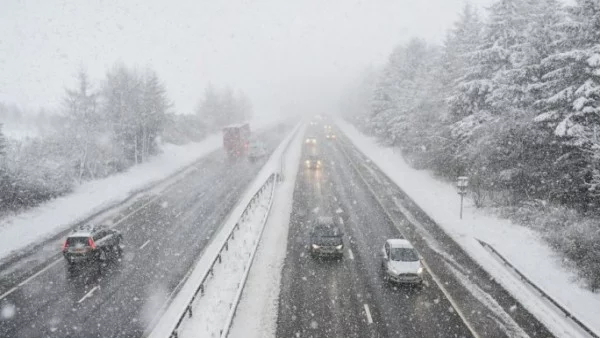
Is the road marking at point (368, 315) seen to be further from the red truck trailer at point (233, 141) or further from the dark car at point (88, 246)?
the red truck trailer at point (233, 141)

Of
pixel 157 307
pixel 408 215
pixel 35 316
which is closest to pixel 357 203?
pixel 408 215

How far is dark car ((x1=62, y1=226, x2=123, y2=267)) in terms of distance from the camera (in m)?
18.1

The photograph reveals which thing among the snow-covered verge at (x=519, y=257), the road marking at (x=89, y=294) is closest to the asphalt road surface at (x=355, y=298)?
the snow-covered verge at (x=519, y=257)

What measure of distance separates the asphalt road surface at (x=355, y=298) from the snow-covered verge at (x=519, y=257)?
3.20 m

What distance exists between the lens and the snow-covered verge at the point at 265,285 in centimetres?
1356

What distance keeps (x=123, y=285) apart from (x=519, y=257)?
58.4 ft

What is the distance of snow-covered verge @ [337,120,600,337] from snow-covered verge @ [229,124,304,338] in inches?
364

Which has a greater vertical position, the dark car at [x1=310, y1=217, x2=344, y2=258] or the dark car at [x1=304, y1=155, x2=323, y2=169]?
the dark car at [x1=304, y1=155, x2=323, y2=169]

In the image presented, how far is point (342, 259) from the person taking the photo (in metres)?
19.8

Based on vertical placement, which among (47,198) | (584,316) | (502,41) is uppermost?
(502,41)

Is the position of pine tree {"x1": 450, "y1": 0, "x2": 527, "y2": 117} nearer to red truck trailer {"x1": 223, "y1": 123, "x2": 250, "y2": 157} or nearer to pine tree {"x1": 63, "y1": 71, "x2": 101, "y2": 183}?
pine tree {"x1": 63, "y1": 71, "x2": 101, "y2": 183}

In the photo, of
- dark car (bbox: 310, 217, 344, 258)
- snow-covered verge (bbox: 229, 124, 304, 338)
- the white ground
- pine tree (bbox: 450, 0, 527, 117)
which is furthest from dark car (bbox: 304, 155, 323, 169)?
dark car (bbox: 310, 217, 344, 258)

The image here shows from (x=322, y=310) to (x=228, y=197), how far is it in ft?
63.9

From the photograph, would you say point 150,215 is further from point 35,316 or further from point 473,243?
point 473,243
